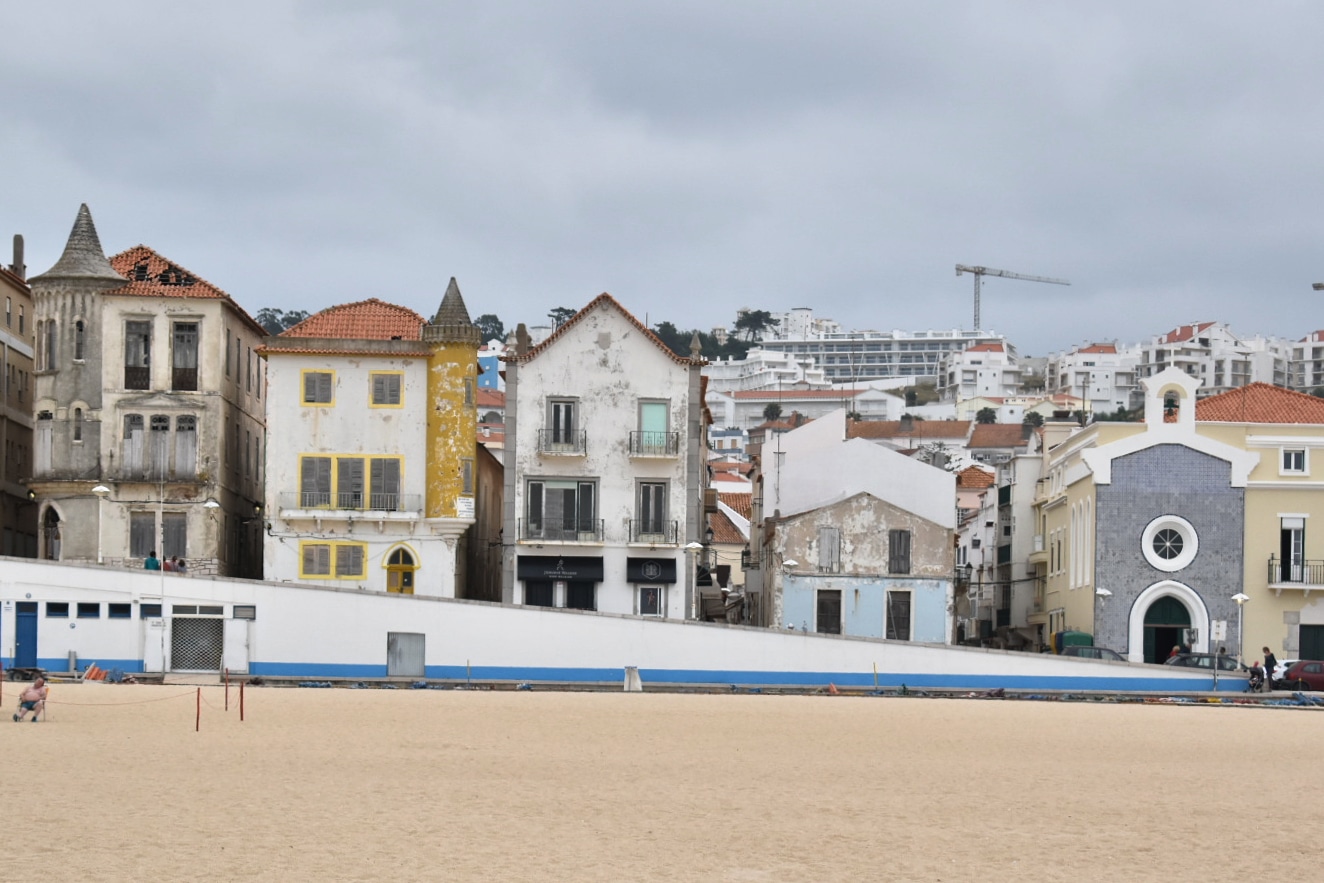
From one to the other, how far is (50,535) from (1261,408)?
135ft

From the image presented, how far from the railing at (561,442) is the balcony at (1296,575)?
Answer: 75.6ft

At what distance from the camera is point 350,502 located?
65.2 m

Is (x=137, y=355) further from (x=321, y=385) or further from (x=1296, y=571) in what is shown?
(x=1296, y=571)

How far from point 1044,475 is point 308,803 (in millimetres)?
54552

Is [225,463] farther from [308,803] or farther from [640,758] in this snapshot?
[308,803]

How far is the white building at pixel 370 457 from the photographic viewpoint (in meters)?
64.8

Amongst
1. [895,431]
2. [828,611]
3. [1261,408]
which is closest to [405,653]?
[828,611]

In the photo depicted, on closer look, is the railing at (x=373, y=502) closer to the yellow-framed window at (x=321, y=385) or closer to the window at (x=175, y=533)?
the yellow-framed window at (x=321, y=385)

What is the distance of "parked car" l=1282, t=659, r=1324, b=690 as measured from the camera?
59.3 metres

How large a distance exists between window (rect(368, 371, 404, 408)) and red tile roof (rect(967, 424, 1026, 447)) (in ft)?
416

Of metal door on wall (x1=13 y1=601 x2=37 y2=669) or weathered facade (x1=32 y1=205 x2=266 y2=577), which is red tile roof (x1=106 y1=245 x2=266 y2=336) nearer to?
weathered facade (x1=32 y1=205 x2=266 y2=577)

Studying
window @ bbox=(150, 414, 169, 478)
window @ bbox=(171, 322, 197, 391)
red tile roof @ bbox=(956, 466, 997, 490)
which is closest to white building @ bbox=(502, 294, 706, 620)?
window @ bbox=(171, 322, 197, 391)

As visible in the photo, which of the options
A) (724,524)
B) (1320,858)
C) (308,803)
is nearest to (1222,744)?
(1320,858)

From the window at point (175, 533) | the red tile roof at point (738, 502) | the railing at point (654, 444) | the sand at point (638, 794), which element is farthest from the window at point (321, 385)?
the red tile roof at point (738, 502)
